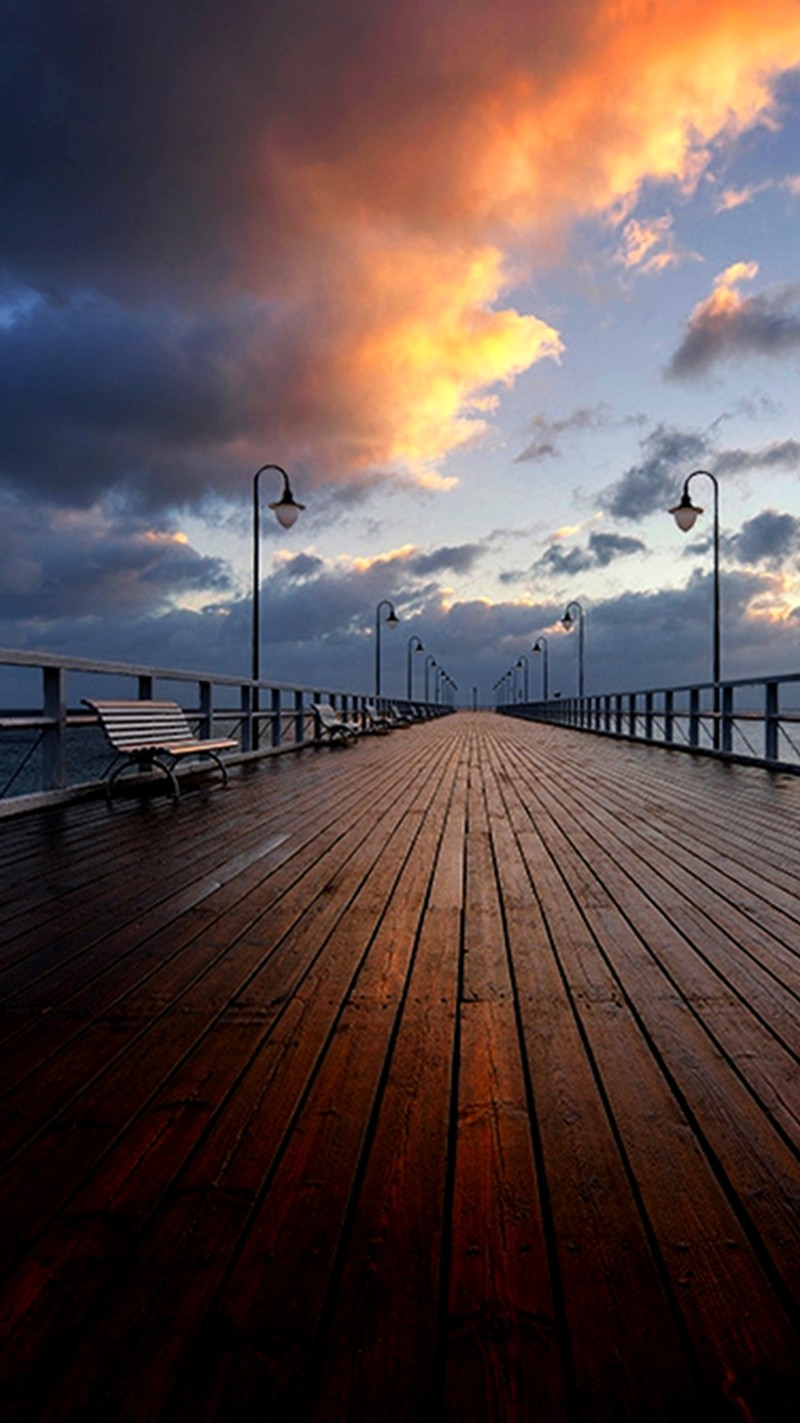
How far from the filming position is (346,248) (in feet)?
47.4

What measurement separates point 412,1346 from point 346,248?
16544 millimetres

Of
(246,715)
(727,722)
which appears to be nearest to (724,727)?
(727,722)

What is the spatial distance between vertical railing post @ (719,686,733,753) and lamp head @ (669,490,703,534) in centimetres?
467

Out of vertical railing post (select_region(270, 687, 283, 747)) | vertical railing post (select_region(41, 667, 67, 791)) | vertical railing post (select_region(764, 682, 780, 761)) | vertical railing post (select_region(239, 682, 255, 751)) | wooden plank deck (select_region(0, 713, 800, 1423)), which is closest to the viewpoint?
wooden plank deck (select_region(0, 713, 800, 1423))

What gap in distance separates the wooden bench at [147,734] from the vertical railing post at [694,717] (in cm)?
698

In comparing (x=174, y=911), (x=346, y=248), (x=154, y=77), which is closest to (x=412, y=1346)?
(x=174, y=911)

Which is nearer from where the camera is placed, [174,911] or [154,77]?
[174,911]

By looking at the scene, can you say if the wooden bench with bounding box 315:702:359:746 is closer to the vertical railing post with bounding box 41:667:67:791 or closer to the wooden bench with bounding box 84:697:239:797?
the wooden bench with bounding box 84:697:239:797

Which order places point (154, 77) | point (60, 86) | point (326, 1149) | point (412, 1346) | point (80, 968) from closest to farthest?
point (412, 1346)
point (326, 1149)
point (80, 968)
point (154, 77)
point (60, 86)

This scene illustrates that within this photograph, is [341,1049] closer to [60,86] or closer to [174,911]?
[174,911]

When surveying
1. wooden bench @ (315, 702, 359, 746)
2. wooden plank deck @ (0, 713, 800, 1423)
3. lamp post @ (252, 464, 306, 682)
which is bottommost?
wooden plank deck @ (0, 713, 800, 1423)

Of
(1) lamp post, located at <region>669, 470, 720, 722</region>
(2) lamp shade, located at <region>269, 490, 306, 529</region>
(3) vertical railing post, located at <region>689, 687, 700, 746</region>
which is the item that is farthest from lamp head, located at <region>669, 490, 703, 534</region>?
(2) lamp shade, located at <region>269, 490, 306, 529</region>

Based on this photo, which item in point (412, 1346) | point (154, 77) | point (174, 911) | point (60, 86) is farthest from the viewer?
point (60, 86)

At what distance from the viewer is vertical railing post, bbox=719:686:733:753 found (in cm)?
1066
